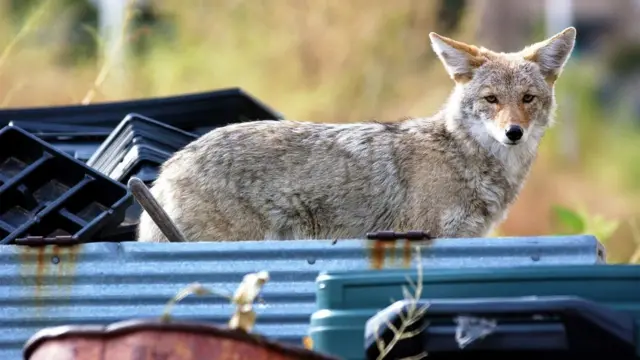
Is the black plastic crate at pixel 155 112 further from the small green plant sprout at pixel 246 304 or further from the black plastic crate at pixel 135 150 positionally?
the small green plant sprout at pixel 246 304

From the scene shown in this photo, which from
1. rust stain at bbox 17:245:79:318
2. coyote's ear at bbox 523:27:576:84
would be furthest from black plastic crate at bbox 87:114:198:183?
coyote's ear at bbox 523:27:576:84

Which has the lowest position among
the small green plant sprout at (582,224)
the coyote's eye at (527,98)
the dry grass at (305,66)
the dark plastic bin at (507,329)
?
the dark plastic bin at (507,329)

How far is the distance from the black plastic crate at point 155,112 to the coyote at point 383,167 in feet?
1.89

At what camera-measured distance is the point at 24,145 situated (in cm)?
555

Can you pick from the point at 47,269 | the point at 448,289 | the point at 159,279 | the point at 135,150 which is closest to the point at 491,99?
the point at 135,150

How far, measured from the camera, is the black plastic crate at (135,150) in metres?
6.58

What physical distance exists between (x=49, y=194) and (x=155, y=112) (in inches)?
85.2

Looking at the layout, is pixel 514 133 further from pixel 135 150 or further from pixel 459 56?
pixel 135 150

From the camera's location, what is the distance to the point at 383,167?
23.4ft

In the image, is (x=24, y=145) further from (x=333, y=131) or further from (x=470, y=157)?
(x=470, y=157)

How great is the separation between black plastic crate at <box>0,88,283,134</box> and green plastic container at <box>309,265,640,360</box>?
3.75 m

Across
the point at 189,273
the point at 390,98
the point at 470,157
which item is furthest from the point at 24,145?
the point at 390,98

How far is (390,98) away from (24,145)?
6742 mm

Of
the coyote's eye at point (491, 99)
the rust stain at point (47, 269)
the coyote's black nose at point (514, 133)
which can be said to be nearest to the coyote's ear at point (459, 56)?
the coyote's eye at point (491, 99)
